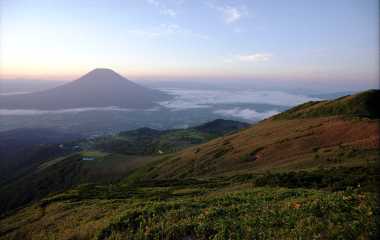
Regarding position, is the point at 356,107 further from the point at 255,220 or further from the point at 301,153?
the point at 255,220

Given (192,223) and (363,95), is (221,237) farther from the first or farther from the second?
(363,95)

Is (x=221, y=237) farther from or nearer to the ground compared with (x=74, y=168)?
farther from the ground

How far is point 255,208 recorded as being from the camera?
14.8 m

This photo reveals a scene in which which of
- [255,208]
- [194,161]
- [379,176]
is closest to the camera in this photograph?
[255,208]

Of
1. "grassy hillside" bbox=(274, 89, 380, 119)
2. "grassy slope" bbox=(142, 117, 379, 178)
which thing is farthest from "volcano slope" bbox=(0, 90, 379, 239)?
"grassy hillside" bbox=(274, 89, 380, 119)

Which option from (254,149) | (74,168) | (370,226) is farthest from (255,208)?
(74,168)

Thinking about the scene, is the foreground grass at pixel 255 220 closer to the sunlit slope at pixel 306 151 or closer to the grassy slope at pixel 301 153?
the sunlit slope at pixel 306 151

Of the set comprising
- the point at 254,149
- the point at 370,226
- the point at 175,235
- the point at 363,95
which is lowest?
the point at 254,149

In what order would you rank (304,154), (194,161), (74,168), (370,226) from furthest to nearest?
(74,168) < (194,161) < (304,154) < (370,226)

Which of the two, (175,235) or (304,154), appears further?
(304,154)

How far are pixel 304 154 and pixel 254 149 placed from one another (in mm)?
11917

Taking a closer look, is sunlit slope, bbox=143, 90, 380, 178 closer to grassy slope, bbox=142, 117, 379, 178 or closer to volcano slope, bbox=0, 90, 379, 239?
grassy slope, bbox=142, 117, 379, 178

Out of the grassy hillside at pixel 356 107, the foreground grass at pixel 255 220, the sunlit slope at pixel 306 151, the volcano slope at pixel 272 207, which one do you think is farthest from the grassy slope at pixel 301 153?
the foreground grass at pixel 255 220

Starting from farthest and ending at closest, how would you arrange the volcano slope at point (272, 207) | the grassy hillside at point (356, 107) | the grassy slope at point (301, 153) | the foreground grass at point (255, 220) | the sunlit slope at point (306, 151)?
1. the grassy hillside at point (356, 107)
2. the sunlit slope at point (306, 151)
3. the grassy slope at point (301, 153)
4. the volcano slope at point (272, 207)
5. the foreground grass at point (255, 220)
